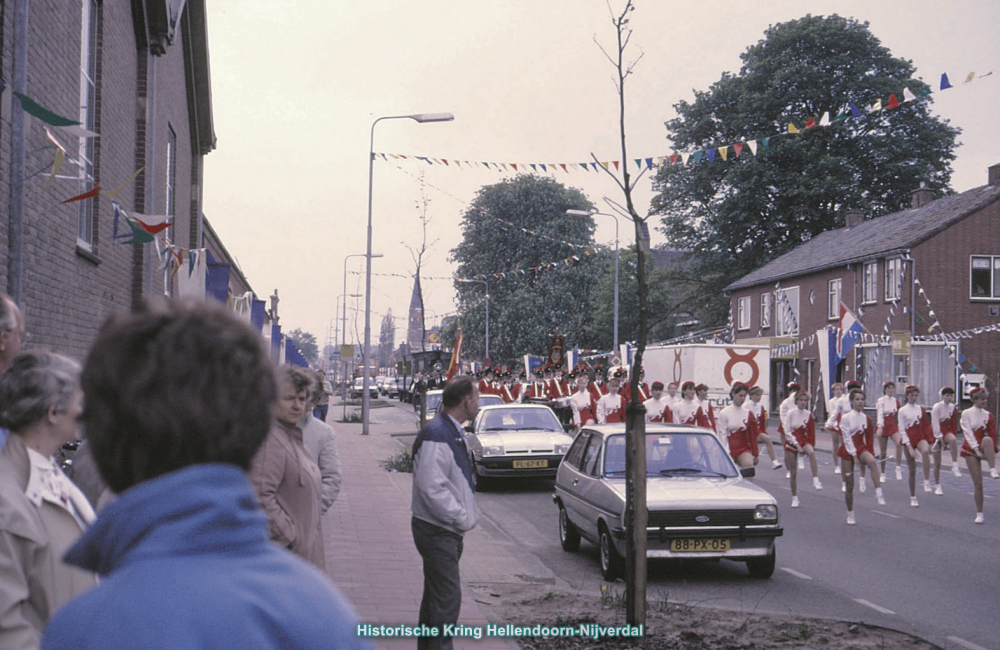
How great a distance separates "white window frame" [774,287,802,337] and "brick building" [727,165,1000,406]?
5.86 feet

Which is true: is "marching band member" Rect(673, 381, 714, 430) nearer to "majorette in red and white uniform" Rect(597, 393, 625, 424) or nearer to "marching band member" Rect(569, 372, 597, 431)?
"majorette in red and white uniform" Rect(597, 393, 625, 424)

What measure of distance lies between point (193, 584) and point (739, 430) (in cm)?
1345

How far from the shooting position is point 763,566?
30.4 feet

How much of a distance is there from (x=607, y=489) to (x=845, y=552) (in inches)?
123

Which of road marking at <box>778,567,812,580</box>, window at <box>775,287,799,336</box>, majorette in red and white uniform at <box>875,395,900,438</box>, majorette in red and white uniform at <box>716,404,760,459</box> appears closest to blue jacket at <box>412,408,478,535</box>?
road marking at <box>778,567,812,580</box>

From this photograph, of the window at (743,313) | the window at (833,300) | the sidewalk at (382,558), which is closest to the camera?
the sidewalk at (382,558)

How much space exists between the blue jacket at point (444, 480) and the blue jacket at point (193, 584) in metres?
4.30

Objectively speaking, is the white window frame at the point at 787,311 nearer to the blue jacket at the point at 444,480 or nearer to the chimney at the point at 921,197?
the chimney at the point at 921,197

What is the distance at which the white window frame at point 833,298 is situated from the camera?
130ft

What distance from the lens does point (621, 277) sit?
64.2 m

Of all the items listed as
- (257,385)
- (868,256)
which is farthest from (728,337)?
(257,385)

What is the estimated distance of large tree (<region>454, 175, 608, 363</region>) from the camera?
61.5 m

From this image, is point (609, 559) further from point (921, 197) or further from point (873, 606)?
point (921, 197)

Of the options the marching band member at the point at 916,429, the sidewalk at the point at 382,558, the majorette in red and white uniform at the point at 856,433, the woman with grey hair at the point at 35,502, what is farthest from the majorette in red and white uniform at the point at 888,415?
the woman with grey hair at the point at 35,502
